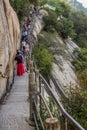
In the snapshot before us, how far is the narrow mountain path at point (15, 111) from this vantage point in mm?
9156

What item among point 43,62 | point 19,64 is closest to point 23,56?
point 43,62

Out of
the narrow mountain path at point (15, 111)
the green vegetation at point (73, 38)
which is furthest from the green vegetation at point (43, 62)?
the narrow mountain path at point (15, 111)

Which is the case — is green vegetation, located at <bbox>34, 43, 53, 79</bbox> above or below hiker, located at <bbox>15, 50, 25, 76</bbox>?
below

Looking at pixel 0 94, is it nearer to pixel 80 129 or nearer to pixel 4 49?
pixel 4 49

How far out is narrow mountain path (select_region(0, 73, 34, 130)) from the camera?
9.16 metres

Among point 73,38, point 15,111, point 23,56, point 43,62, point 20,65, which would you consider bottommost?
point 73,38

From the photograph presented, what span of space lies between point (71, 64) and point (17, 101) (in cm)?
2163

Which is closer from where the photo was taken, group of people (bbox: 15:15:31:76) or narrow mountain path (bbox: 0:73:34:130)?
narrow mountain path (bbox: 0:73:34:130)

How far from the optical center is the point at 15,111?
1087 cm

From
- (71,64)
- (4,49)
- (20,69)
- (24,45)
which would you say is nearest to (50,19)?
(71,64)

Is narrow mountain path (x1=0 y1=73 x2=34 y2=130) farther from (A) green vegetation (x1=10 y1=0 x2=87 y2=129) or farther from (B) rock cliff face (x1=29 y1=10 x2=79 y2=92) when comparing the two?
(B) rock cliff face (x1=29 y1=10 x2=79 y2=92)

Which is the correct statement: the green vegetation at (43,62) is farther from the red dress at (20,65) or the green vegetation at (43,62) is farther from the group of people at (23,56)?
the red dress at (20,65)

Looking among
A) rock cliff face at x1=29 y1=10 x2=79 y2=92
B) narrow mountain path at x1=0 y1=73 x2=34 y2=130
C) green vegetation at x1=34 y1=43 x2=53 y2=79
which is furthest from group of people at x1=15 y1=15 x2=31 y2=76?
narrow mountain path at x1=0 y1=73 x2=34 y2=130

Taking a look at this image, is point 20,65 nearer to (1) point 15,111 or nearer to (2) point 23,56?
(2) point 23,56
